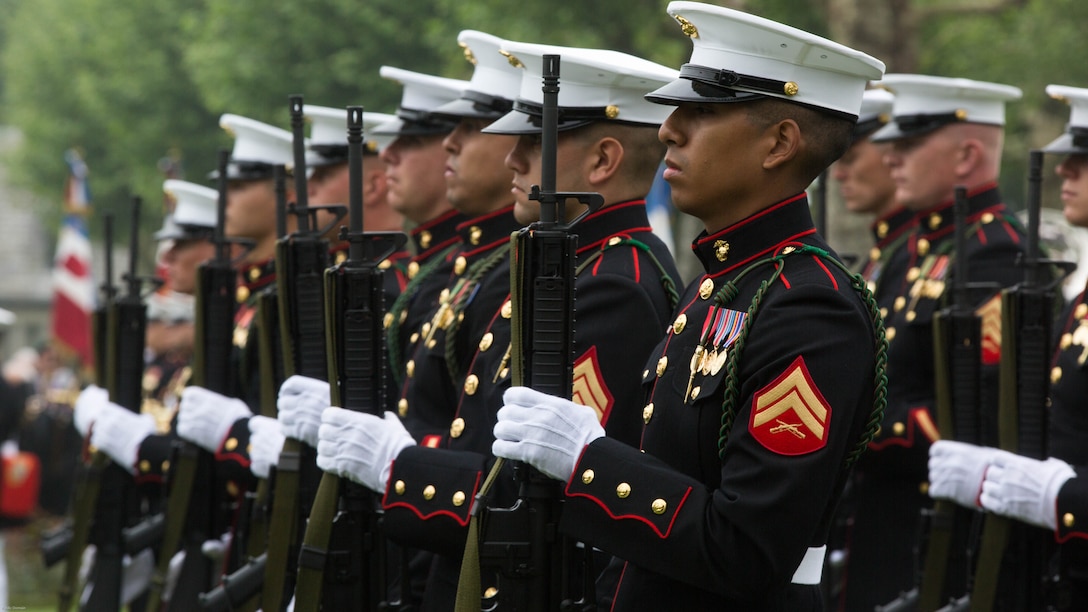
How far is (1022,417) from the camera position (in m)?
4.63

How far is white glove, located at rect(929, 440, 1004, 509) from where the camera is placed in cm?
483

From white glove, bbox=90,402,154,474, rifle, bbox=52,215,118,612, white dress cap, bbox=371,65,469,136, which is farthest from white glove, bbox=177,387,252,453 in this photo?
white dress cap, bbox=371,65,469,136

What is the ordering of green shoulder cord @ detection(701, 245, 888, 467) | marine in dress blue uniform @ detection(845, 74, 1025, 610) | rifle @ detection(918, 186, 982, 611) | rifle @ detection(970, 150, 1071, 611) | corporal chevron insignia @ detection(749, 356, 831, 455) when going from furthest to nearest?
1. marine in dress blue uniform @ detection(845, 74, 1025, 610)
2. rifle @ detection(918, 186, 982, 611)
3. rifle @ detection(970, 150, 1071, 611)
4. green shoulder cord @ detection(701, 245, 888, 467)
5. corporal chevron insignia @ detection(749, 356, 831, 455)

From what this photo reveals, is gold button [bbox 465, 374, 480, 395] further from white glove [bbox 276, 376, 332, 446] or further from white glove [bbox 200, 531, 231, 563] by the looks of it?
white glove [bbox 200, 531, 231, 563]

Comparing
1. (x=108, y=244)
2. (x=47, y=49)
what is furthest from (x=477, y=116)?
(x=47, y=49)

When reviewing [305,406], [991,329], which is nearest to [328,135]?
[305,406]

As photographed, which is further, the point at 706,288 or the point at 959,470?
the point at 959,470

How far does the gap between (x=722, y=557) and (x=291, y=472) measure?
7.60 ft

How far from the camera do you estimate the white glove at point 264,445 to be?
5.48 metres

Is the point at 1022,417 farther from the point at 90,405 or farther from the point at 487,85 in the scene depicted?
the point at 90,405

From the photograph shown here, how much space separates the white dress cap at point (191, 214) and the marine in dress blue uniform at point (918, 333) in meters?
3.85

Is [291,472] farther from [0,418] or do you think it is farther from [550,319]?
[0,418]

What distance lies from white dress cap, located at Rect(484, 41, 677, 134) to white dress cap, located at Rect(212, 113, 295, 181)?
3.21 metres

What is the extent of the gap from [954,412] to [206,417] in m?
3.01
